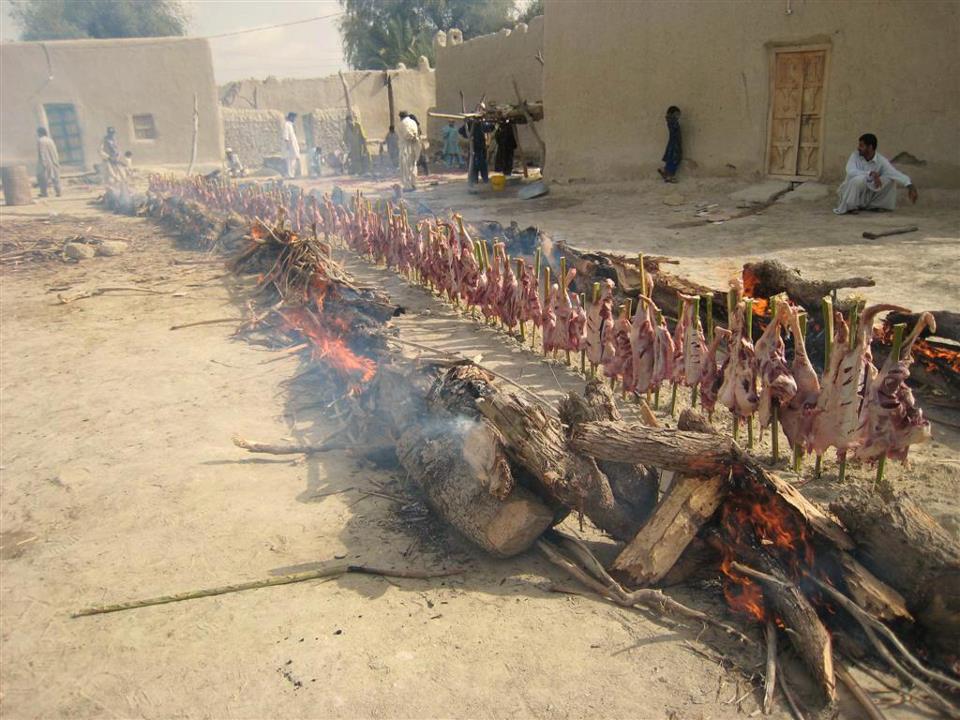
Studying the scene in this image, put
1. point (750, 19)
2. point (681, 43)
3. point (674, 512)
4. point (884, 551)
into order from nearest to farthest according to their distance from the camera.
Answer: point (884, 551) → point (674, 512) → point (750, 19) → point (681, 43)

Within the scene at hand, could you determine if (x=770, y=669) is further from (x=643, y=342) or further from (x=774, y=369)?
(x=643, y=342)

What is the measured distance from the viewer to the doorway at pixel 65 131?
24359 mm

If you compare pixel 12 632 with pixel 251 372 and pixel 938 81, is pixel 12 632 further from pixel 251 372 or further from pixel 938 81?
pixel 938 81

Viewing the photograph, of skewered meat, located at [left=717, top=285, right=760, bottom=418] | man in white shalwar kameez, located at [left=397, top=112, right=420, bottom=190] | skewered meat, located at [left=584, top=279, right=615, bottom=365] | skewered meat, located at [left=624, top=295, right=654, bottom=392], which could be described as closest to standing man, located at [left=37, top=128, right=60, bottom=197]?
man in white shalwar kameez, located at [left=397, top=112, right=420, bottom=190]

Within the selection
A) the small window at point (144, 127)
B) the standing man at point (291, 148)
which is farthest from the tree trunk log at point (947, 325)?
the small window at point (144, 127)

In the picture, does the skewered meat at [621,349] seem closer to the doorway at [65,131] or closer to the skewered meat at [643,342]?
the skewered meat at [643,342]

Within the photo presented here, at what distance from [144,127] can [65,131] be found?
2.55m

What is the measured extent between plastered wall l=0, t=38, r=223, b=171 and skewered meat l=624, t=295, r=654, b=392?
981 inches

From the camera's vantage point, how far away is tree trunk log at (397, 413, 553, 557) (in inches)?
132

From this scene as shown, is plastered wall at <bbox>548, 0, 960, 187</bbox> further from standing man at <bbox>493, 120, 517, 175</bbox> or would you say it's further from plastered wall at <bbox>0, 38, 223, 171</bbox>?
plastered wall at <bbox>0, 38, 223, 171</bbox>

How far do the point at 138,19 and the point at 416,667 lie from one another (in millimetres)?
47322

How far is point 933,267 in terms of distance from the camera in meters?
7.71

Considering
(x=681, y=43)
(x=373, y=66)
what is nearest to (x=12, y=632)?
(x=681, y=43)

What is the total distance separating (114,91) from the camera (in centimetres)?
2441
